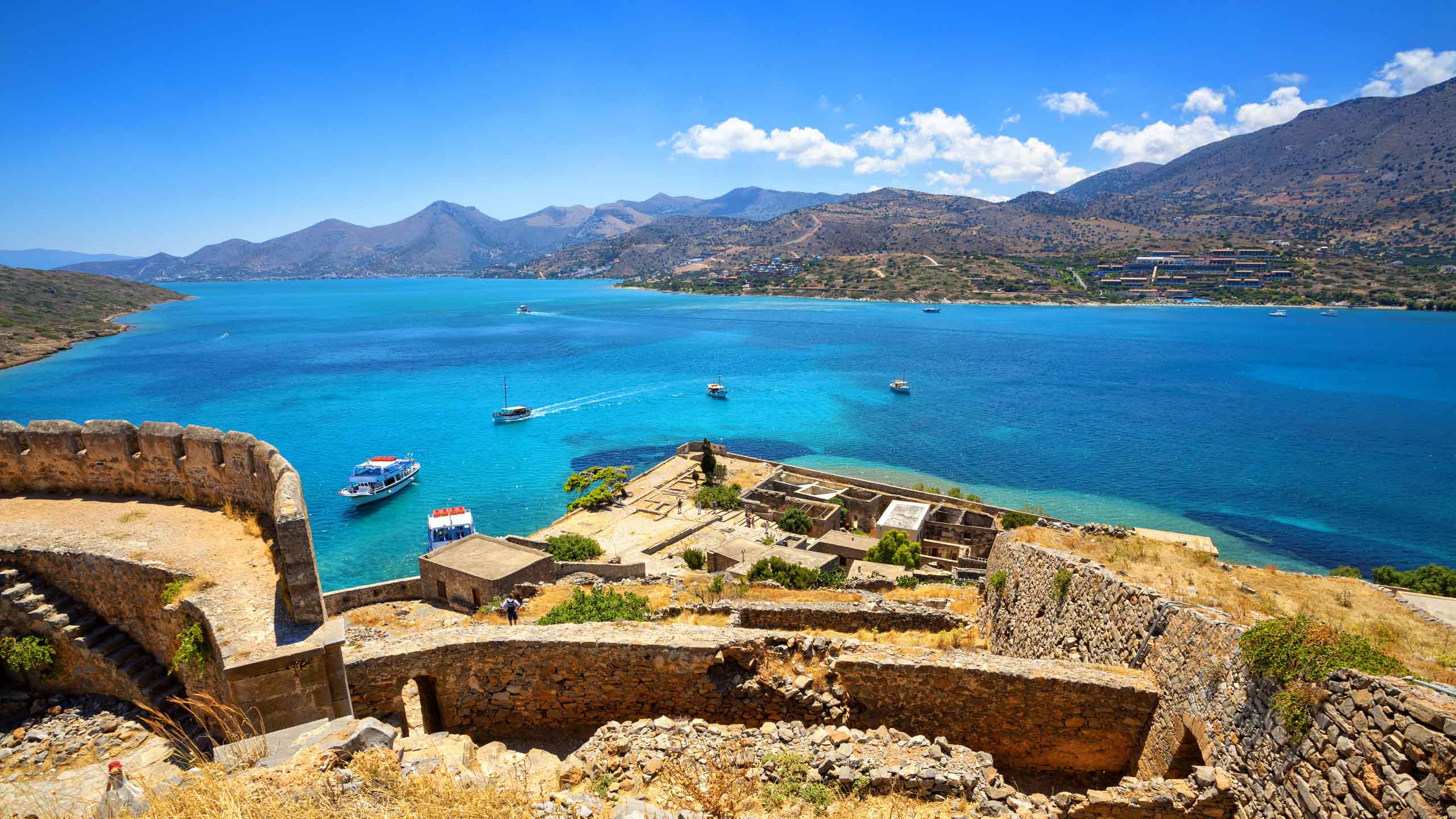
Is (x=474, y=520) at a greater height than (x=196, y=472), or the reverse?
(x=196, y=472)

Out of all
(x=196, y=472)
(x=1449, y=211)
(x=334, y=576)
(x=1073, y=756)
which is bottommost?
(x=334, y=576)

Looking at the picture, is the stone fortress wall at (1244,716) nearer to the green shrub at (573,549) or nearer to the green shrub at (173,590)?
the green shrub at (173,590)

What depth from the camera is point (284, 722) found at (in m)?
6.93

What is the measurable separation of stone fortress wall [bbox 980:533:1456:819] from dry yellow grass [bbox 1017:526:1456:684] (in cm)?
53

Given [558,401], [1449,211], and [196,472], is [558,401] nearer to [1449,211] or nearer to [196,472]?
[196,472]

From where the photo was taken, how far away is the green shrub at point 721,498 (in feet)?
125

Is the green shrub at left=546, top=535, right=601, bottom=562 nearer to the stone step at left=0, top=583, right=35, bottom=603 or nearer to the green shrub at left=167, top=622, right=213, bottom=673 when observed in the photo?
the stone step at left=0, top=583, right=35, bottom=603

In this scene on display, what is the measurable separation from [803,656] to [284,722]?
19.4ft

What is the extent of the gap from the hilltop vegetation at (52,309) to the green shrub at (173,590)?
120 meters

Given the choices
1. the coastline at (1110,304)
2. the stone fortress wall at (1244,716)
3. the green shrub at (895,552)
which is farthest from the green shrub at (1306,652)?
the coastline at (1110,304)

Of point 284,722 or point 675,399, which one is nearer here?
point 284,722

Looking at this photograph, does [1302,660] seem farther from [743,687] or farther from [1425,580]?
[1425,580]

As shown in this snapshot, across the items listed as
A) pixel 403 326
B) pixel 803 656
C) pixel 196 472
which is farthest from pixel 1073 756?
pixel 403 326

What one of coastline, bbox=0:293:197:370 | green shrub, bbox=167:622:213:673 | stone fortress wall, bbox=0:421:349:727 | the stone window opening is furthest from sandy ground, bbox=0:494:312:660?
coastline, bbox=0:293:197:370
